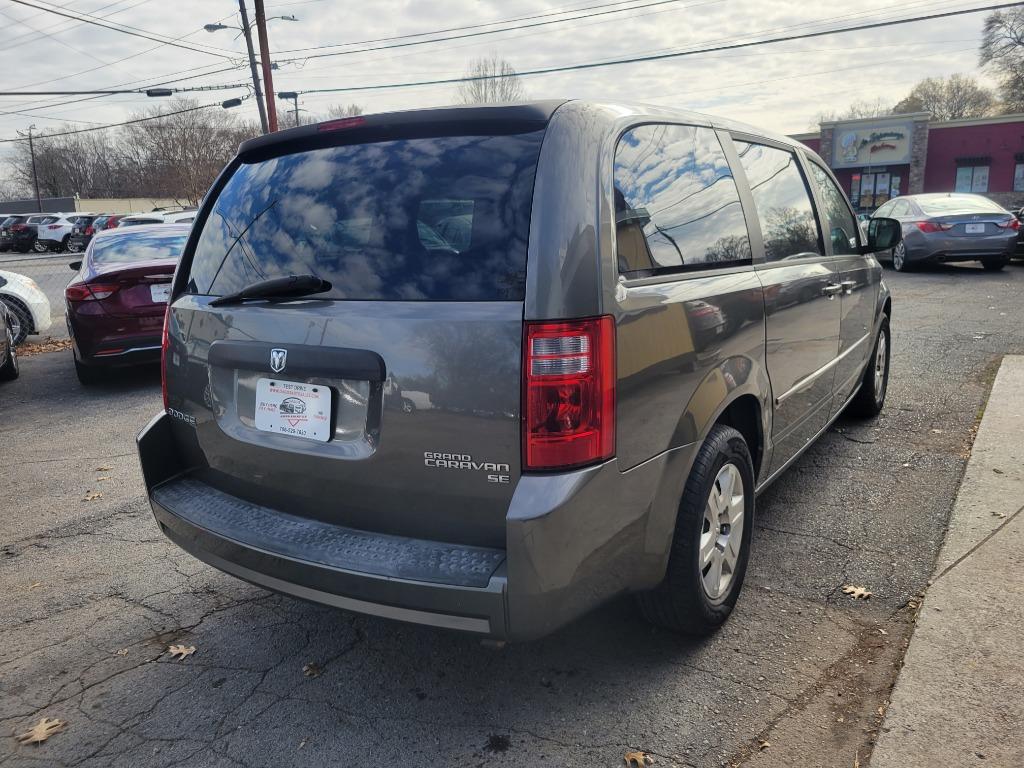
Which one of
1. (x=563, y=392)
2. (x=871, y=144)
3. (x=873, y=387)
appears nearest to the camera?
(x=563, y=392)

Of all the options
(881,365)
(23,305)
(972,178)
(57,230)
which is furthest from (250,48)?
(972,178)

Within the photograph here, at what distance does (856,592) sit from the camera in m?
3.18

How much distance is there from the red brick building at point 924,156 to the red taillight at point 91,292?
36.2 metres

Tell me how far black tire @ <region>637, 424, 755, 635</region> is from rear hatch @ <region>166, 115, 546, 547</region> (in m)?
0.73

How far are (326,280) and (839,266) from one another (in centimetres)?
288

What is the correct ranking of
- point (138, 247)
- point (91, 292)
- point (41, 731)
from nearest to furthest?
point (41, 731), point (91, 292), point (138, 247)

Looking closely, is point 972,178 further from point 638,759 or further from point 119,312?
point 638,759

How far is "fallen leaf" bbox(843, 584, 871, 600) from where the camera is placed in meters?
3.14

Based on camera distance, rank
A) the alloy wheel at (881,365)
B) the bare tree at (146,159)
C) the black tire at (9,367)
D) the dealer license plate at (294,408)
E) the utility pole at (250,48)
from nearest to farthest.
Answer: the dealer license plate at (294,408) → the alloy wheel at (881,365) → the black tire at (9,367) → the utility pole at (250,48) → the bare tree at (146,159)

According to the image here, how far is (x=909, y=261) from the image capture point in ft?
48.3

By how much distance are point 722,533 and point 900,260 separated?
1407 centimetres

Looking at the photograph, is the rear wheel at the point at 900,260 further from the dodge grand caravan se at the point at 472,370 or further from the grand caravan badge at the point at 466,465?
the grand caravan badge at the point at 466,465

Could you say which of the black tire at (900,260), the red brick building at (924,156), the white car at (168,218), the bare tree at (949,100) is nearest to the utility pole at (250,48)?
the white car at (168,218)

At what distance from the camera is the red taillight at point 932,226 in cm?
1404
